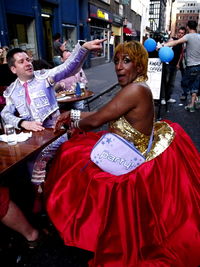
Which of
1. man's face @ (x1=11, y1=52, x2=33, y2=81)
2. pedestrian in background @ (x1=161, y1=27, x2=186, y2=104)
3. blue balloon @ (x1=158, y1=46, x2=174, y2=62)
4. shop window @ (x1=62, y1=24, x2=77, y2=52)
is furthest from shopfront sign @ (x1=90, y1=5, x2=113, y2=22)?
man's face @ (x1=11, y1=52, x2=33, y2=81)

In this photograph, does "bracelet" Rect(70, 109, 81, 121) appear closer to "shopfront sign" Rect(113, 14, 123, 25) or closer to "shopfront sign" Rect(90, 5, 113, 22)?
"shopfront sign" Rect(90, 5, 113, 22)

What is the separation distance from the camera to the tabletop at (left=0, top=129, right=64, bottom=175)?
5.35 ft

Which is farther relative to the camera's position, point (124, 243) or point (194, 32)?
point (194, 32)

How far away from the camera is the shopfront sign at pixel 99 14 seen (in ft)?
49.4

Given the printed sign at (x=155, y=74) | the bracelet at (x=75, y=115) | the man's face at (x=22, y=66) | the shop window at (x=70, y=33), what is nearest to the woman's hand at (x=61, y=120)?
the bracelet at (x=75, y=115)

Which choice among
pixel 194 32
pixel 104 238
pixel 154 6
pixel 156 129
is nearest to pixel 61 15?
pixel 194 32

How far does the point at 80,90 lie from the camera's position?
15.3 ft

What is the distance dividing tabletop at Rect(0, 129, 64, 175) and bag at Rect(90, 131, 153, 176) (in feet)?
1.57

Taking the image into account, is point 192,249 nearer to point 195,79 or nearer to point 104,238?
point 104,238

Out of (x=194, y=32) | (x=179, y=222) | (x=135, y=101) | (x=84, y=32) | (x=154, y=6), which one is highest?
(x=154, y=6)

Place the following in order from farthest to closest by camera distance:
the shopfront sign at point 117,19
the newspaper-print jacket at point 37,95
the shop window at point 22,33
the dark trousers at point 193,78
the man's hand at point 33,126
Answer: the shopfront sign at point 117,19 < the shop window at point 22,33 < the dark trousers at point 193,78 < the newspaper-print jacket at point 37,95 < the man's hand at point 33,126

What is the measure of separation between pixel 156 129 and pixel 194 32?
461 centimetres

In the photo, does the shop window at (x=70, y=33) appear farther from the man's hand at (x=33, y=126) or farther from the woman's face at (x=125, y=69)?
the woman's face at (x=125, y=69)

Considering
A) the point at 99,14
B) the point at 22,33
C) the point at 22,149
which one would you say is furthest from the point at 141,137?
the point at 99,14
